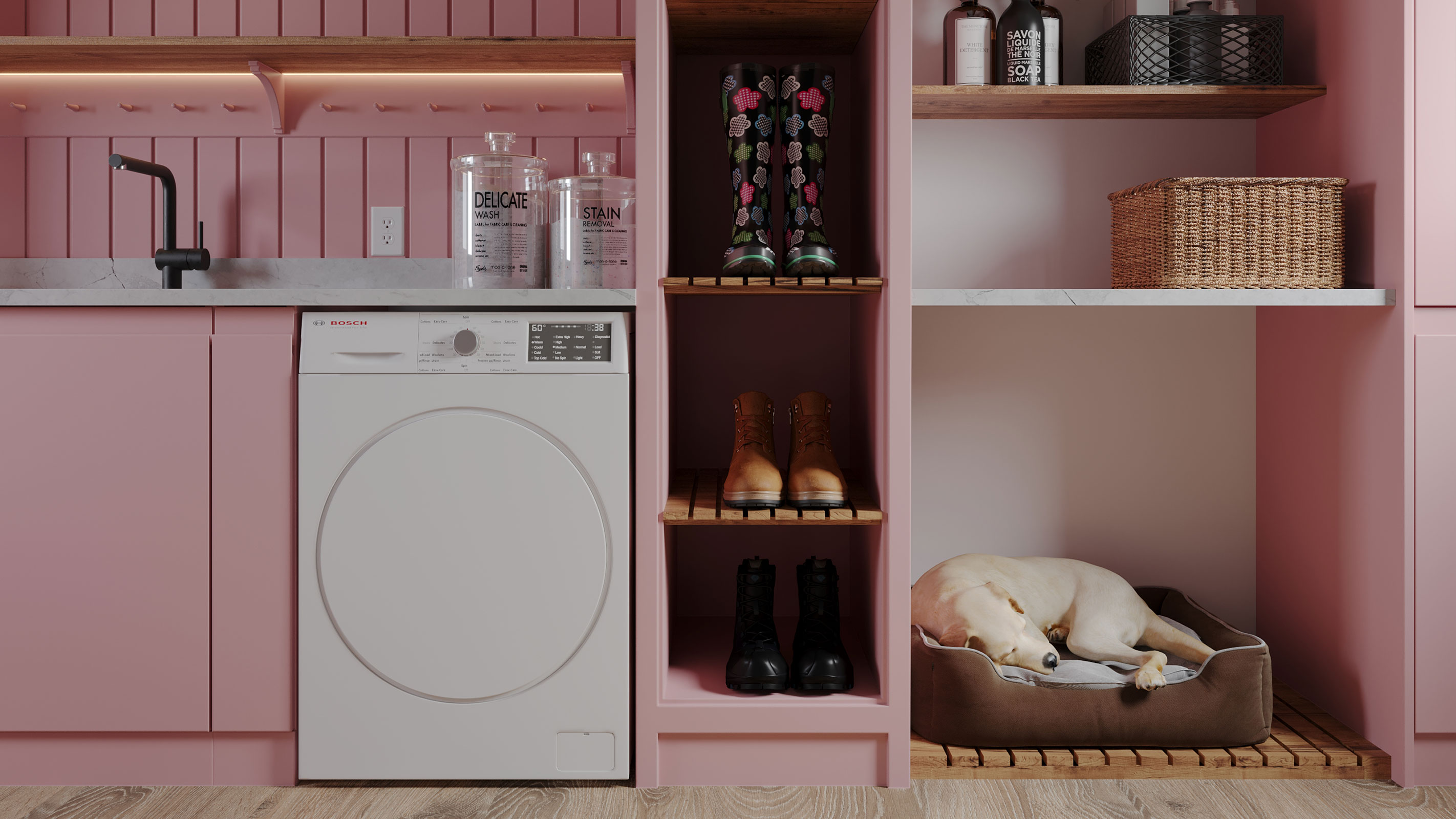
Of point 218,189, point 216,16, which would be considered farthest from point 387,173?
point 216,16

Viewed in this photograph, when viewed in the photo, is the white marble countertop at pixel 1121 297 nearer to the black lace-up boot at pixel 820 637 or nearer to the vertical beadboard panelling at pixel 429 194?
the black lace-up boot at pixel 820 637

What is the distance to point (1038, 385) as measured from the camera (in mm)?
2035

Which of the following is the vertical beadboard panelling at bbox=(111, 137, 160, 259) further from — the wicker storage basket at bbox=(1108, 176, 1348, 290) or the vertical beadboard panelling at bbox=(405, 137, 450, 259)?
the wicker storage basket at bbox=(1108, 176, 1348, 290)

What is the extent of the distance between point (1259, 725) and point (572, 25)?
6.23 ft

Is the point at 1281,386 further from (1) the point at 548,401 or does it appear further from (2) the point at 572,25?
(2) the point at 572,25

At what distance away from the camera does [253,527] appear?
1.49 meters

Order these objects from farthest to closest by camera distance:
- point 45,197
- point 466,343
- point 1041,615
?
point 45,197, point 1041,615, point 466,343

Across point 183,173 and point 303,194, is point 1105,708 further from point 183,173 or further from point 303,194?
point 183,173

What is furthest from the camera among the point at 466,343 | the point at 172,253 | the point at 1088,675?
the point at 172,253

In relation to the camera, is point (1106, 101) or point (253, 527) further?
point (1106, 101)

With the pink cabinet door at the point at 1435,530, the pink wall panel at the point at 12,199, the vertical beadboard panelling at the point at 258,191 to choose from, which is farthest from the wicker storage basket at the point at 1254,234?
the pink wall panel at the point at 12,199

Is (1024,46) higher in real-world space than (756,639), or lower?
Answer: higher

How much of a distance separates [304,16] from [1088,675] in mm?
2074

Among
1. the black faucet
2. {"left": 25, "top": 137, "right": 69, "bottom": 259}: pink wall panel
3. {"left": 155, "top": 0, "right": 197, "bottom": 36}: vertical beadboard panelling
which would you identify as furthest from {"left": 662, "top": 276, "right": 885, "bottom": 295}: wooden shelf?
{"left": 25, "top": 137, "right": 69, "bottom": 259}: pink wall panel
